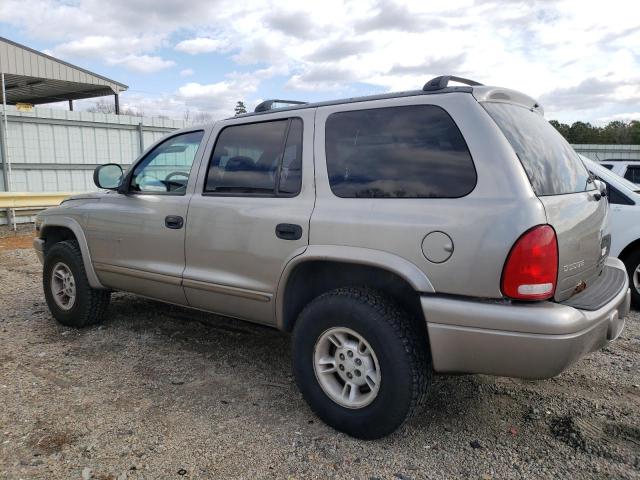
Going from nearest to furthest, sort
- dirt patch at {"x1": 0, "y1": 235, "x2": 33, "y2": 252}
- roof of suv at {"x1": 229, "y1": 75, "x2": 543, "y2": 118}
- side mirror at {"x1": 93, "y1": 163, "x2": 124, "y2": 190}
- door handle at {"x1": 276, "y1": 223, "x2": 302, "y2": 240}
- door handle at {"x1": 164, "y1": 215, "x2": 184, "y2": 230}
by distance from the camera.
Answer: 1. roof of suv at {"x1": 229, "y1": 75, "x2": 543, "y2": 118}
2. door handle at {"x1": 276, "y1": 223, "x2": 302, "y2": 240}
3. door handle at {"x1": 164, "y1": 215, "x2": 184, "y2": 230}
4. side mirror at {"x1": 93, "y1": 163, "x2": 124, "y2": 190}
5. dirt patch at {"x1": 0, "y1": 235, "x2": 33, "y2": 252}

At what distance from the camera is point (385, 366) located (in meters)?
2.62

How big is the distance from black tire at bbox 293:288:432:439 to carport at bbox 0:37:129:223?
11047mm

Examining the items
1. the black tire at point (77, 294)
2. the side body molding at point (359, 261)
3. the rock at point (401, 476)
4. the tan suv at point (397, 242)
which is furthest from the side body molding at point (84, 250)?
the rock at point (401, 476)

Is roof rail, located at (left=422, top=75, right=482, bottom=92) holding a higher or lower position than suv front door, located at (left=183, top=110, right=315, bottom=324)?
higher

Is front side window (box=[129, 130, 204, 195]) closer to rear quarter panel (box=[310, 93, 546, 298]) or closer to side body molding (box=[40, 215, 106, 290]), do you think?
side body molding (box=[40, 215, 106, 290])

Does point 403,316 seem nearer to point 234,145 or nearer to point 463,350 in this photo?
point 463,350

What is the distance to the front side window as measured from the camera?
387 centimetres

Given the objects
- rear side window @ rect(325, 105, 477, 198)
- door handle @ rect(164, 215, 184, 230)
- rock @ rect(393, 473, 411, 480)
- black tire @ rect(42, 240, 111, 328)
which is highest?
rear side window @ rect(325, 105, 477, 198)

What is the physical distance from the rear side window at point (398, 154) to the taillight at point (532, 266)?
0.38 meters

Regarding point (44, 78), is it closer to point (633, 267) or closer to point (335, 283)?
point (335, 283)

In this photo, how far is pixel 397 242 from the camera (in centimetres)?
261

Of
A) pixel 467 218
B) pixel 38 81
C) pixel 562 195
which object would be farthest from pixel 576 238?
pixel 38 81

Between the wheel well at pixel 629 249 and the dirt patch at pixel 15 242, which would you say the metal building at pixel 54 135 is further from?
the wheel well at pixel 629 249

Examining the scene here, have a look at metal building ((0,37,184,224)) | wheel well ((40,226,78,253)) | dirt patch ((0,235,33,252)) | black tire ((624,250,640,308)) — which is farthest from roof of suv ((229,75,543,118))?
metal building ((0,37,184,224))
